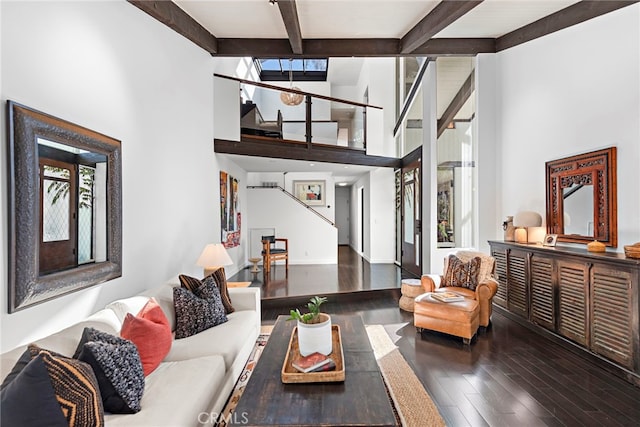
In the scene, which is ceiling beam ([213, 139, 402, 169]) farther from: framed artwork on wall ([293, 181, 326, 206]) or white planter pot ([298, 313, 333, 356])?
white planter pot ([298, 313, 333, 356])

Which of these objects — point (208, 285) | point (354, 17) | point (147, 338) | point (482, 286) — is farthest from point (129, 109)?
point (482, 286)

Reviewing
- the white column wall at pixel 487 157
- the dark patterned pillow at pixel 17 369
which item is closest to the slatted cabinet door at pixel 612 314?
the white column wall at pixel 487 157

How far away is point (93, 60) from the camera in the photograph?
2381 mm

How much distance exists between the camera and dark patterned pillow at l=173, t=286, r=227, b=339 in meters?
2.60

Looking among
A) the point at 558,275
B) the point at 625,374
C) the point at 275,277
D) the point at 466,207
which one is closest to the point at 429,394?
the point at 625,374

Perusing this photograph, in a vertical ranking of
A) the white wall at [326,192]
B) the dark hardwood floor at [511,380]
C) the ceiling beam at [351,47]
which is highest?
the ceiling beam at [351,47]

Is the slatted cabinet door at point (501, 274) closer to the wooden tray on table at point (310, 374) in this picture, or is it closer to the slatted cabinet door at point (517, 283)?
the slatted cabinet door at point (517, 283)

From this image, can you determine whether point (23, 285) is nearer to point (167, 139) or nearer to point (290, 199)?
point (167, 139)

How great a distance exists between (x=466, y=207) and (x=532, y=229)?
125cm

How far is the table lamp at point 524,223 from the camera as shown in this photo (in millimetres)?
3730

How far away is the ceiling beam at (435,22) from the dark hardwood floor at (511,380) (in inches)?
142

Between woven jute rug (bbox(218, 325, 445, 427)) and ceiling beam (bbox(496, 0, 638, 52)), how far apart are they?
13.0 feet

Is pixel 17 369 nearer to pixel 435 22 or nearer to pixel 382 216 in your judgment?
pixel 435 22

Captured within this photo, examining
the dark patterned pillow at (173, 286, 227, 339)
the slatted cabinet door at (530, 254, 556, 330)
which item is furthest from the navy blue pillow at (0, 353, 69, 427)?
the slatted cabinet door at (530, 254, 556, 330)
